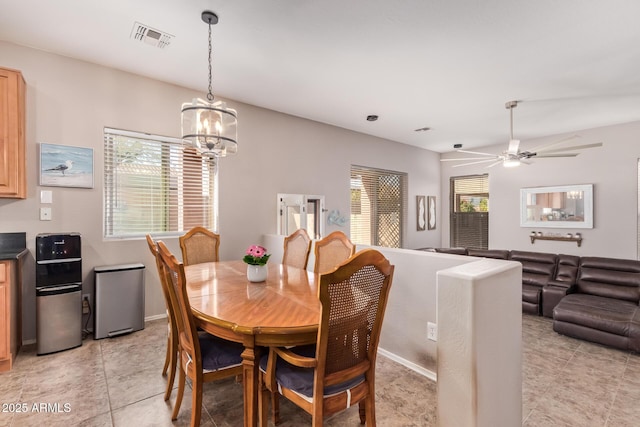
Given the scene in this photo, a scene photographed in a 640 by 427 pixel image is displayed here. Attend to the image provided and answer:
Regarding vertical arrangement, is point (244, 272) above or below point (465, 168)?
below

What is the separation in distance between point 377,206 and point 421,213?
1.32 meters

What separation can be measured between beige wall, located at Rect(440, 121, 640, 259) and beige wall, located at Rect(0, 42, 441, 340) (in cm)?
360

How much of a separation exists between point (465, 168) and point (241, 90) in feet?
18.0

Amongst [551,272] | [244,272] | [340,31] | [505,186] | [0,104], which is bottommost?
[551,272]

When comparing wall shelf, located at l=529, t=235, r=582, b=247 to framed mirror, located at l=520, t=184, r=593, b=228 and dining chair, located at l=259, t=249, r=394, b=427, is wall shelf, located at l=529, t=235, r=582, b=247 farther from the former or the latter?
dining chair, located at l=259, t=249, r=394, b=427

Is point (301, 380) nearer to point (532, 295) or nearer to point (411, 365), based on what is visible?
point (411, 365)

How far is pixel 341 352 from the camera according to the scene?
55.6 inches

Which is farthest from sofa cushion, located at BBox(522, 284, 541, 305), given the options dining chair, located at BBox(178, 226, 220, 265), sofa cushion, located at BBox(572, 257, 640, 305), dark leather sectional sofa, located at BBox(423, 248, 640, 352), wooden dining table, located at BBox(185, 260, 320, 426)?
dining chair, located at BBox(178, 226, 220, 265)

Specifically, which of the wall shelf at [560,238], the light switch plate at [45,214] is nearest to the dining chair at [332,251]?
the light switch plate at [45,214]

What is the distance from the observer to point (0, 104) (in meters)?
2.53

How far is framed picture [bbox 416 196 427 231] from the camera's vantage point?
22.3 ft

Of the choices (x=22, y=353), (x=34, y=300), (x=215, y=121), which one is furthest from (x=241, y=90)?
(x=22, y=353)

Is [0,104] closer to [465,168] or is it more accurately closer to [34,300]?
[34,300]

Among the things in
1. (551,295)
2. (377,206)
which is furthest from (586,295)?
(377,206)
